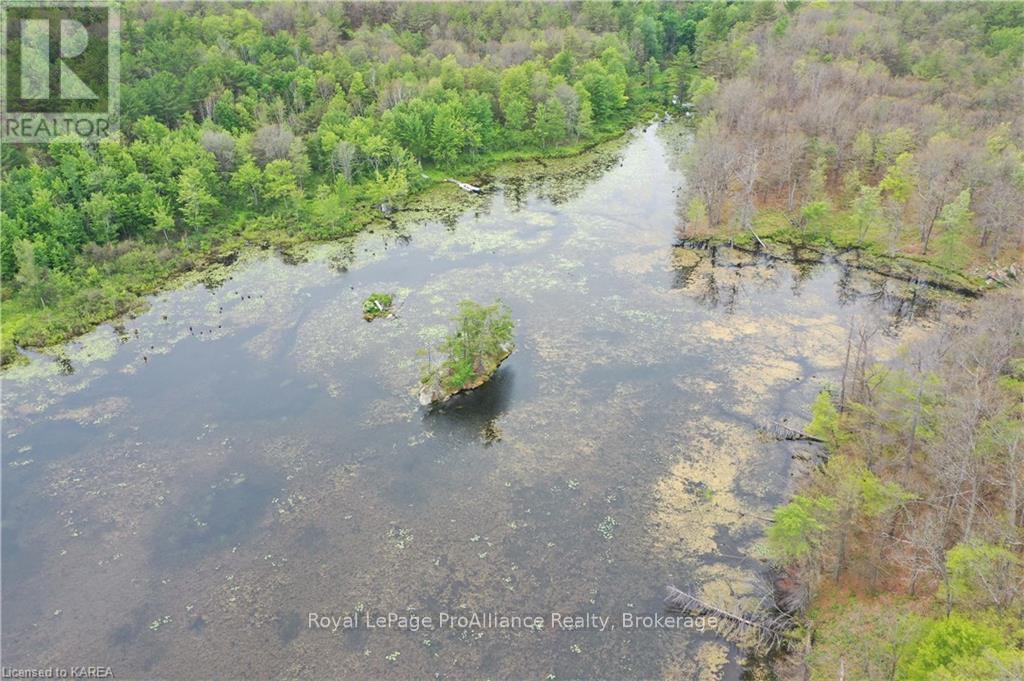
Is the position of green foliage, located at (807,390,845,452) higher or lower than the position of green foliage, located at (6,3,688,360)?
lower

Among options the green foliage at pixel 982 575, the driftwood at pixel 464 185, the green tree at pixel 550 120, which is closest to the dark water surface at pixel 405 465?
the green foliage at pixel 982 575

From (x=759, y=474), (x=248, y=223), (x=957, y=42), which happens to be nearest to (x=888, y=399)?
(x=759, y=474)

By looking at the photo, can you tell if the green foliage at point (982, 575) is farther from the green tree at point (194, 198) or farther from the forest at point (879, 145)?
the green tree at point (194, 198)

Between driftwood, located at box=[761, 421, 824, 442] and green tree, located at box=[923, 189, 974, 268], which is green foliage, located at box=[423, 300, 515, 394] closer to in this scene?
driftwood, located at box=[761, 421, 824, 442]

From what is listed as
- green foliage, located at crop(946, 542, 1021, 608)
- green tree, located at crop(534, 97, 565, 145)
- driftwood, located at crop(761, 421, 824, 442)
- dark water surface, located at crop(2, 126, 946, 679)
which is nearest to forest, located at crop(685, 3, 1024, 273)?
dark water surface, located at crop(2, 126, 946, 679)

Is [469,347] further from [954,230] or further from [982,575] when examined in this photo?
[954,230]

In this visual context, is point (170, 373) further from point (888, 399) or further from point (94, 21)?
point (94, 21)

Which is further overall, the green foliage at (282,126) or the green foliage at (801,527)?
the green foliage at (282,126)

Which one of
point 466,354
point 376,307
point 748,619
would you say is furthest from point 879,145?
point 748,619
